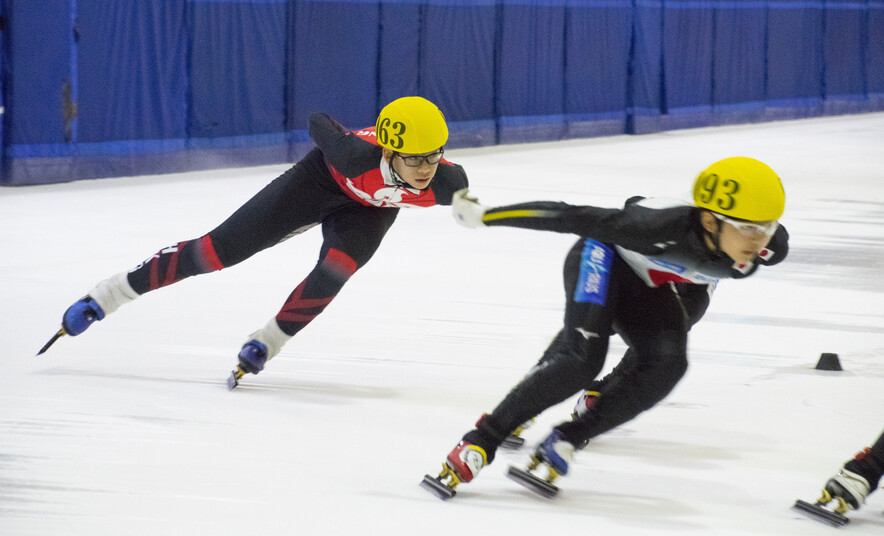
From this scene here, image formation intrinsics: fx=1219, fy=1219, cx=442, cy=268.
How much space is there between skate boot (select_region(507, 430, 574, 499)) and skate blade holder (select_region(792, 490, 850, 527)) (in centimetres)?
61

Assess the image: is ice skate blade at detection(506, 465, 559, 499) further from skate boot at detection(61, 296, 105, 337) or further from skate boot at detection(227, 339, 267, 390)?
skate boot at detection(61, 296, 105, 337)

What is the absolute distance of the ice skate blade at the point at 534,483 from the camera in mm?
3182

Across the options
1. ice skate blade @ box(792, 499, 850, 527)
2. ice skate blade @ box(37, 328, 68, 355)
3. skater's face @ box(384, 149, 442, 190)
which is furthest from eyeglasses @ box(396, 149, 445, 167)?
ice skate blade @ box(792, 499, 850, 527)

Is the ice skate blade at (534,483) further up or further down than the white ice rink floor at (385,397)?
further up

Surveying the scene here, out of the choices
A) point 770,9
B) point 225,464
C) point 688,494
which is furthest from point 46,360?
point 770,9

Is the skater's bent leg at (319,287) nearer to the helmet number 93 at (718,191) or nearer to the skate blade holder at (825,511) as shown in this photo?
the helmet number 93 at (718,191)

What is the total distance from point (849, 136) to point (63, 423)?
1436 cm

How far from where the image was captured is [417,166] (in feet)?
12.9

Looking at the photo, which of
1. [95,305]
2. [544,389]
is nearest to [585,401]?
[544,389]

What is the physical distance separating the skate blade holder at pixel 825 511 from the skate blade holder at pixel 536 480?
64 centimetres

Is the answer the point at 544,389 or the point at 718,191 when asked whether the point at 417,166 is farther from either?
the point at 718,191

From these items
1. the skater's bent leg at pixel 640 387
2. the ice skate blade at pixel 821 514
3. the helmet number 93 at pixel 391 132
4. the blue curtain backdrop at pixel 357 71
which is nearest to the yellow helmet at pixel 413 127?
the helmet number 93 at pixel 391 132

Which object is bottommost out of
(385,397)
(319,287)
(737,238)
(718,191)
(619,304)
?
(385,397)

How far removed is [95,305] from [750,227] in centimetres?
234
